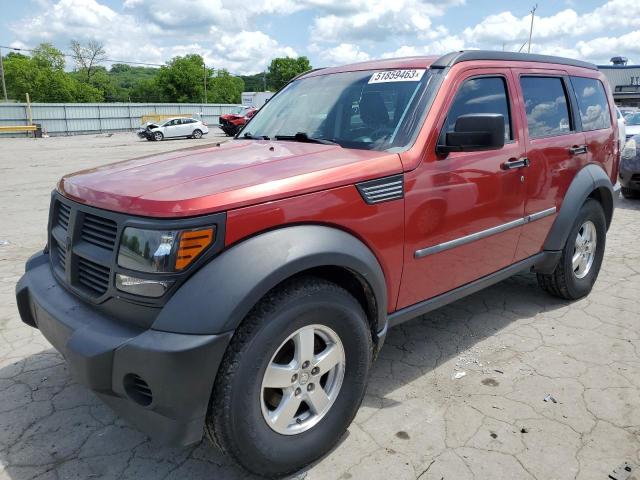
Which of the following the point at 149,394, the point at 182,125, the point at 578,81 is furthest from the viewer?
the point at 182,125

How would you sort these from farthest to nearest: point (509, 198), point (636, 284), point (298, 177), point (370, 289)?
point (636, 284) < point (509, 198) < point (370, 289) < point (298, 177)

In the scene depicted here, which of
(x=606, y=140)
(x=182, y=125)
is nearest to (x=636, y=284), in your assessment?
(x=606, y=140)

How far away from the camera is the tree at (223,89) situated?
86750 millimetres

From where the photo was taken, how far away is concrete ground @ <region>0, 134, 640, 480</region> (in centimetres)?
247

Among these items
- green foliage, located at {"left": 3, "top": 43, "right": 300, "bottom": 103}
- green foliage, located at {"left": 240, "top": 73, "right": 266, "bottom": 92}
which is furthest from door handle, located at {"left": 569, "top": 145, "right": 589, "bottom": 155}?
green foliage, located at {"left": 240, "top": 73, "right": 266, "bottom": 92}

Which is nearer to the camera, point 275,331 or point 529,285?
point 275,331

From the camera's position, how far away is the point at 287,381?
2281 millimetres

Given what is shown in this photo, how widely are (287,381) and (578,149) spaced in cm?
305

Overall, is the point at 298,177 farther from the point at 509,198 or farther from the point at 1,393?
the point at 1,393

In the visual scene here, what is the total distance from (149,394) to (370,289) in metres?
1.12

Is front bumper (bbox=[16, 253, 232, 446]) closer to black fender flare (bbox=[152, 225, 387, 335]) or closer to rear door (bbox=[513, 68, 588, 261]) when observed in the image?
black fender flare (bbox=[152, 225, 387, 335])

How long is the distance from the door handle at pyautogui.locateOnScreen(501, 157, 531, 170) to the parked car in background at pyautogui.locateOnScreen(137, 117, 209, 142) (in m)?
30.3

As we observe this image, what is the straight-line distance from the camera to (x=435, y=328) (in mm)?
3990

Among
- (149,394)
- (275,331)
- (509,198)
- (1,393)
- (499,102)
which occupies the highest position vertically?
(499,102)
